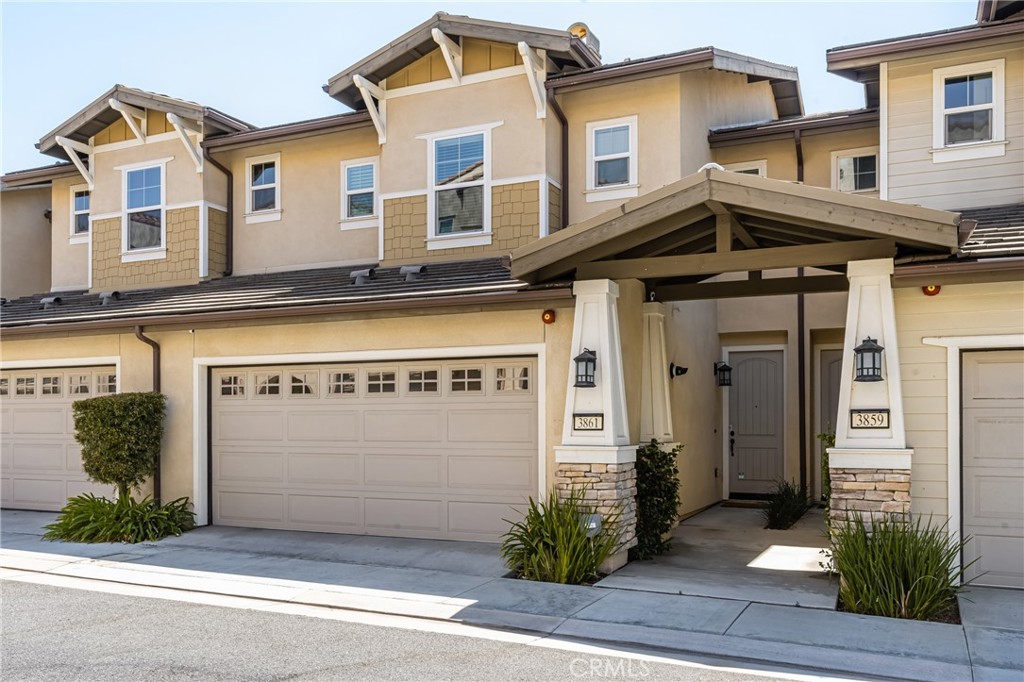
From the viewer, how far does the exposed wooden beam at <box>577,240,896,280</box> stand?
825 centimetres

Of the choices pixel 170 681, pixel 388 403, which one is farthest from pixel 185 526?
pixel 170 681

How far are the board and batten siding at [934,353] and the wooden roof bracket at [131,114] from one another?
A: 1274cm

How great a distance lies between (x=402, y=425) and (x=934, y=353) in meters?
6.15

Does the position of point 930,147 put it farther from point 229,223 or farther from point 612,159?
point 229,223

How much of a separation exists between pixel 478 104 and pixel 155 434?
21.4ft

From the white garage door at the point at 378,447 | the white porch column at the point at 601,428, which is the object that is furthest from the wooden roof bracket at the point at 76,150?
the white porch column at the point at 601,428

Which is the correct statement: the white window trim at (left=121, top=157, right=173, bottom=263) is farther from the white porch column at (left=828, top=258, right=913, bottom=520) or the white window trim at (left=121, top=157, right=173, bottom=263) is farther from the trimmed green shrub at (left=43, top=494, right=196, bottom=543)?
the white porch column at (left=828, top=258, right=913, bottom=520)

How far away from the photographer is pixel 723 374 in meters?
14.3

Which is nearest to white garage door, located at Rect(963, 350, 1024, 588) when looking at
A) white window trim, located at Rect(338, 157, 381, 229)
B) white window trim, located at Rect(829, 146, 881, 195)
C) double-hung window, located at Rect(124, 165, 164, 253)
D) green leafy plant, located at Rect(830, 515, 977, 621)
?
green leafy plant, located at Rect(830, 515, 977, 621)

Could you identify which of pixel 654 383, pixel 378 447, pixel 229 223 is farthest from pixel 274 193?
pixel 654 383

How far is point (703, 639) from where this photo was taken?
22.1 ft

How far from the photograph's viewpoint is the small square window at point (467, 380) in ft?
34.8

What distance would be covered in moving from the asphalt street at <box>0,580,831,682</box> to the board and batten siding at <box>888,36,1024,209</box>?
7.26m

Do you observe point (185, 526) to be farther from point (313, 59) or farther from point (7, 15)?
point (313, 59)
